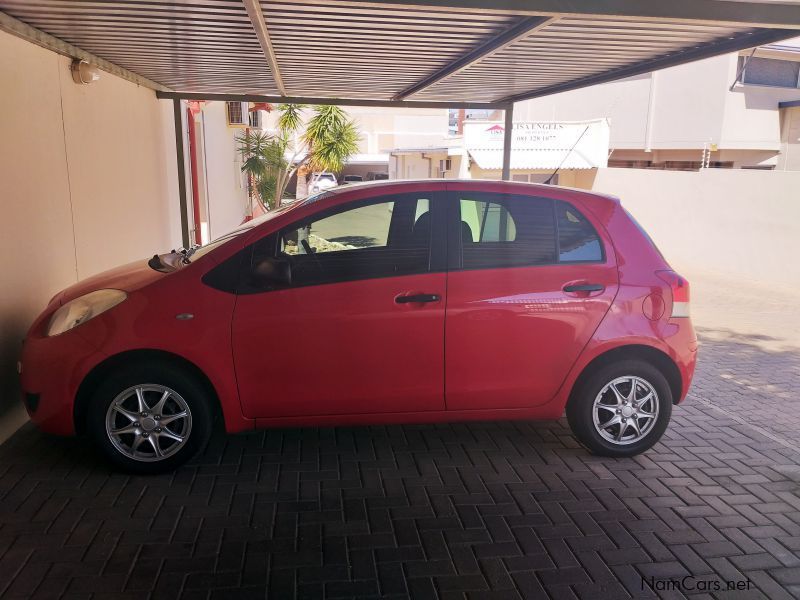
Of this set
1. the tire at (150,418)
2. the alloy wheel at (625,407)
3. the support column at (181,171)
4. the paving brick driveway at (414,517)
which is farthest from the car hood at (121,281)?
the support column at (181,171)

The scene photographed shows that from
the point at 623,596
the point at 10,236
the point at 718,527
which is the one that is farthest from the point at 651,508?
the point at 10,236

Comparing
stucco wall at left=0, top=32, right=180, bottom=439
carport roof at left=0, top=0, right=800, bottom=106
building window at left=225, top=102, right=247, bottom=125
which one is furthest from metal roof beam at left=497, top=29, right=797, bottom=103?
building window at left=225, top=102, right=247, bottom=125

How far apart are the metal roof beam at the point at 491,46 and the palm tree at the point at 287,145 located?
10.3 metres

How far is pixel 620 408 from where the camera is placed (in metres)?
4.50

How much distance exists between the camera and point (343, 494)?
157 inches

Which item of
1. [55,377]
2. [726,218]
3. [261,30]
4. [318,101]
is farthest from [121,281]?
[726,218]

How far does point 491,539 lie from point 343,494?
3.09 feet

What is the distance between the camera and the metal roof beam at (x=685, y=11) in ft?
13.6

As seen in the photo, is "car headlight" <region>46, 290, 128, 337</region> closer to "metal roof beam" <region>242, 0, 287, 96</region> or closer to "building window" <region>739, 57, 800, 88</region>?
"metal roof beam" <region>242, 0, 287, 96</region>

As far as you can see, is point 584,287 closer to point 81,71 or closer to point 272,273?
point 272,273

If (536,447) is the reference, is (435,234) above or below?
above

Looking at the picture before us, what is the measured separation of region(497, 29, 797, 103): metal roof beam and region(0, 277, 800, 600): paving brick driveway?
9.59 feet

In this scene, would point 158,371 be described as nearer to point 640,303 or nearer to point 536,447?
point 536,447

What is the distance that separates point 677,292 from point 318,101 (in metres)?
6.10
